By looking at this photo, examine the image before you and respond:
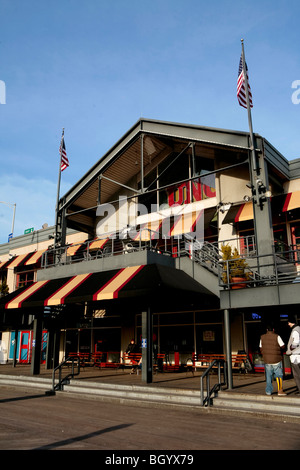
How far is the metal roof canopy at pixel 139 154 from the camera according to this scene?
16.0 metres

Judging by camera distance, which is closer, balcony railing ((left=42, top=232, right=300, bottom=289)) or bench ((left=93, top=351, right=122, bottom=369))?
balcony railing ((left=42, top=232, right=300, bottom=289))

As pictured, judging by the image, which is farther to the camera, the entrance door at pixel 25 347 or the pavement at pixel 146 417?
the entrance door at pixel 25 347

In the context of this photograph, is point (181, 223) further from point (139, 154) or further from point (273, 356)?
point (273, 356)

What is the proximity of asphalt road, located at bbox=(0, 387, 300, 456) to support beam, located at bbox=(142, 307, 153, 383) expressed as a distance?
2.47 metres

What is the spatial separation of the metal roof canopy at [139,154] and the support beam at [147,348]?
6.60m

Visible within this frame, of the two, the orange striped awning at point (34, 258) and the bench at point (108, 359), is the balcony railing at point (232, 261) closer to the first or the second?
the orange striped awning at point (34, 258)

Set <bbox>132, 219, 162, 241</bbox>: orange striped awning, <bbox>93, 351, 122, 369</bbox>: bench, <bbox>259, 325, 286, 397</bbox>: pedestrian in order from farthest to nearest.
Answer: <bbox>93, 351, 122, 369</bbox>: bench → <bbox>132, 219, 162, 241</bbox>: orange striped awning → <bbox>259, 325, 286, 397</bbox>: pedestrian

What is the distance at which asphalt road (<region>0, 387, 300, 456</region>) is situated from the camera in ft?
20.8

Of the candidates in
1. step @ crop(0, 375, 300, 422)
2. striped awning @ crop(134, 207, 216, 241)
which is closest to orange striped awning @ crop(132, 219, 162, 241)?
striped awning @ crop(134, 207, 216, 241)

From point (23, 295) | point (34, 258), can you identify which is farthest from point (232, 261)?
point (34, 258)

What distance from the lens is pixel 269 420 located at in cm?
845

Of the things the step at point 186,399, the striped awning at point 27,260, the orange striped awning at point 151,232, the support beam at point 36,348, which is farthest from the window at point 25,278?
the step at point 186,399

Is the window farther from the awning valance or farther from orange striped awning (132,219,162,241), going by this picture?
the awning valance
